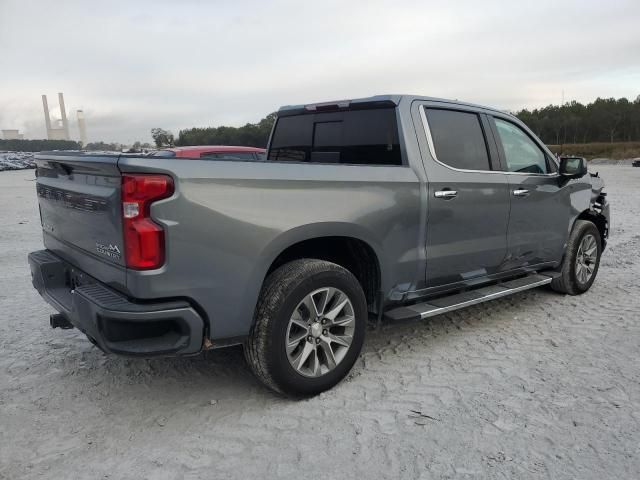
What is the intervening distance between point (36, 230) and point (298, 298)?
8.85 m

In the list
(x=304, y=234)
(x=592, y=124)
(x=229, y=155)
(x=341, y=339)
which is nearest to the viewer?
(x=304, y=234)

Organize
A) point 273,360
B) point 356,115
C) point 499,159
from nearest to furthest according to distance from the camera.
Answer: point 273,360 < point 356,115 < point 499,159

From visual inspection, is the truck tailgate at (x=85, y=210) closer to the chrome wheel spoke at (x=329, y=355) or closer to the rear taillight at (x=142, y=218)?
the rear taillight at (x=142, y=218)

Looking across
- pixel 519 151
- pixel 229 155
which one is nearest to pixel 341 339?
pixel 519 151

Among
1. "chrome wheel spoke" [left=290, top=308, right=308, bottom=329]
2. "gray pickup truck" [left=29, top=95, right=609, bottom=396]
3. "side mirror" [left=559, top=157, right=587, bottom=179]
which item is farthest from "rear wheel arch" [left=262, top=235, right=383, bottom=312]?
"side mirror" [left=559, top=157, right=587, bottom=179]

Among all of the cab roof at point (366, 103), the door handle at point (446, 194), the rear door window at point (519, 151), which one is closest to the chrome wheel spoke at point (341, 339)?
the door handle at point (446, 194)

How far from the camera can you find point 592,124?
101 metres

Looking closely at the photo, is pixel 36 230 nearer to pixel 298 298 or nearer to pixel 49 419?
pixel 49 419

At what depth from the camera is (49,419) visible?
3107 mm

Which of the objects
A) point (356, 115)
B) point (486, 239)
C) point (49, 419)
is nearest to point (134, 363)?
point (49, 419)

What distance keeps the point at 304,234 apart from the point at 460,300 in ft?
5.10

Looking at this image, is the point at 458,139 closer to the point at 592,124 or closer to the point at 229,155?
the point at 229,155

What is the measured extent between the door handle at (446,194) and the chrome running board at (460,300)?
31.4 inches

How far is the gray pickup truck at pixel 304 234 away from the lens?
2742mm
